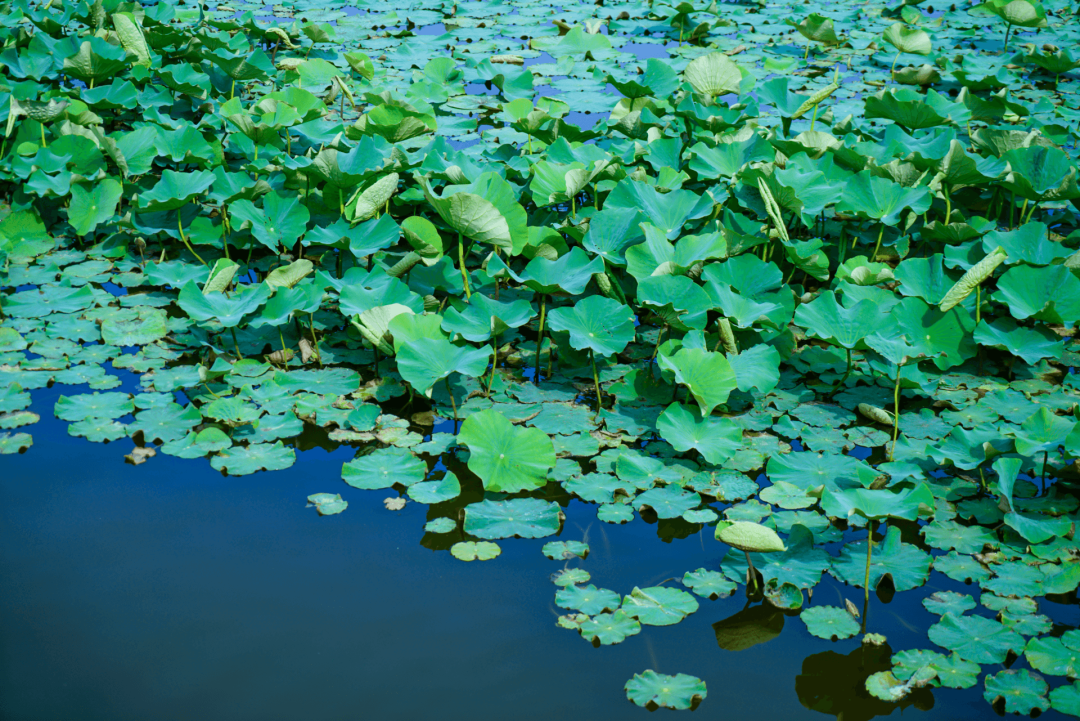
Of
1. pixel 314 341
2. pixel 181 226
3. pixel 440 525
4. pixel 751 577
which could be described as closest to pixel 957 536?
pixel 751 577

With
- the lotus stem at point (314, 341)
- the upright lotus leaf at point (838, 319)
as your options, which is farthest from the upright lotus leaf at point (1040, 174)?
the lotus stem at point (314, 341)

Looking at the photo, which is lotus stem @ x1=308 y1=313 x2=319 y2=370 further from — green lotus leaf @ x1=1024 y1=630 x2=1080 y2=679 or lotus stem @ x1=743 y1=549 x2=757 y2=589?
green lotus leaf @ x1=1024 y1=630 x2=1080 y2=679

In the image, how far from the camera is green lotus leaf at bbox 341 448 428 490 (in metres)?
2.20

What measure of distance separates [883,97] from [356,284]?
2395 mm

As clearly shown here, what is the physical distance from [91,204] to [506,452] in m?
2.06

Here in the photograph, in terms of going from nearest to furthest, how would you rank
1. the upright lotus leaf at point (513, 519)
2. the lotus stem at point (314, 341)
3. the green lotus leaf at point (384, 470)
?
the upright lotus leaf at point (513, 519)
the green lotus leaf at point (384, 470)
the lotus stem at point (314, 341)

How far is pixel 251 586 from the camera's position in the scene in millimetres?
1916

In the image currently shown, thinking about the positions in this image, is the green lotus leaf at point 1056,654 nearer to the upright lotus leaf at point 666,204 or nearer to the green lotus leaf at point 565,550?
the green lotus leaf at point 565,550

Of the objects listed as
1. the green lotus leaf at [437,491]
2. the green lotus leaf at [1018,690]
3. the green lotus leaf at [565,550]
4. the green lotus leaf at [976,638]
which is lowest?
the green lotus leaf at [1018,690]

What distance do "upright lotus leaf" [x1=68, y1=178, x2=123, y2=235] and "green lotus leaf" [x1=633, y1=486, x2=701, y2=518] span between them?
2.31 m

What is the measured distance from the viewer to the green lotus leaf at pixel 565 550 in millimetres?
1986

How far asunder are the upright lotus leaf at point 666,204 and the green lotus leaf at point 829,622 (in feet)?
4.49

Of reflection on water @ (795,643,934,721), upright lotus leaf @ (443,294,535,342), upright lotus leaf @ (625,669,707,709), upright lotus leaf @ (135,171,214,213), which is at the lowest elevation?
reflection on water @ (795,643,934,721)

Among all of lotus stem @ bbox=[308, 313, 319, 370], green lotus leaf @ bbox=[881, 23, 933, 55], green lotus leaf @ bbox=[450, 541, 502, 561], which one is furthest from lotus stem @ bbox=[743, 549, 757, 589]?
green lotus leaf @ bbox=[881, 23, 933, 55]
